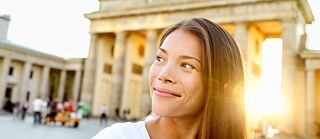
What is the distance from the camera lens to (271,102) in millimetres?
32938

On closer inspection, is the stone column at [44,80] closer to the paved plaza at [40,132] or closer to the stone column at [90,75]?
the stone column at [90,75]

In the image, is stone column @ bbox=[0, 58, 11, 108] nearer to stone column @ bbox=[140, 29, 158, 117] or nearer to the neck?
stone column @ bbox=[140, 29, 158, 117]

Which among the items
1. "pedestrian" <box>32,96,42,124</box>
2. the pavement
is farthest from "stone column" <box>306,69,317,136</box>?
"pedestrian" <box>32,96,42,124</box>

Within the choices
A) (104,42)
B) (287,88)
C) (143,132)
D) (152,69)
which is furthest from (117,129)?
(104,42)

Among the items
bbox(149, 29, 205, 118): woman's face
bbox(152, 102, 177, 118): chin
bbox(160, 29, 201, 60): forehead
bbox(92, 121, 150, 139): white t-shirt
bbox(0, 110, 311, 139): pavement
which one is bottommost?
bbox(0, 110, 311, 139): pavement

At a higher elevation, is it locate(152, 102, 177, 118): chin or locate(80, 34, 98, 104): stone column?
locate(80, 34, 98, 104): stone column

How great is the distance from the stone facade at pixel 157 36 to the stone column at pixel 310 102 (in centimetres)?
21

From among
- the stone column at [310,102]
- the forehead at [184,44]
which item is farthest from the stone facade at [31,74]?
the forehead at [184,44]

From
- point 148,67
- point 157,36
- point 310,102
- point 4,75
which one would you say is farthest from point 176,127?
point 4,75

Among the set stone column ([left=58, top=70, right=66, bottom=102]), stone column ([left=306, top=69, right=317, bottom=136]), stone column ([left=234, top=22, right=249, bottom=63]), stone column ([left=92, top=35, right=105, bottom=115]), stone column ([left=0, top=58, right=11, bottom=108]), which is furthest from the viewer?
stone column ([left=58, top=70, right=66, bottom=102])

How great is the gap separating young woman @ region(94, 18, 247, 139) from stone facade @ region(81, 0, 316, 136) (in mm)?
30258

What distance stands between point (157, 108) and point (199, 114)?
23 cm

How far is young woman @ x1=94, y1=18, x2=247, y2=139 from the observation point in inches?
63.7

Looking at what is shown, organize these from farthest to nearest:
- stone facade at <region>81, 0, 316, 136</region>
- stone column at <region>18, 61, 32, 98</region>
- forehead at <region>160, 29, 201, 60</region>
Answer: stone column at <region>18, 61, 32, 98</region> → stone facade at <region>81, 0, 316, 136</region> → forehead at <region>160, 29, 201, 60</region>
